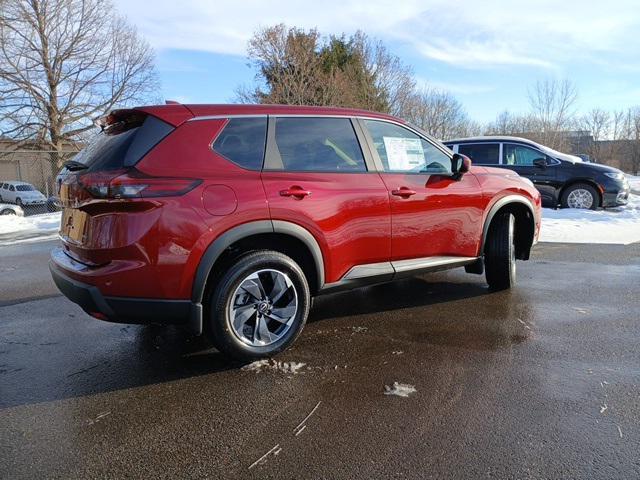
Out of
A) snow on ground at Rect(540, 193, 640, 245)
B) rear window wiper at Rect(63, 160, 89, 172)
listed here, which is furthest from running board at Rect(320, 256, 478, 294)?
snow on ground at Rect(540, 193, 640, 245)

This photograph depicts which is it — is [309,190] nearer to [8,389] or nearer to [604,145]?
[8,389]

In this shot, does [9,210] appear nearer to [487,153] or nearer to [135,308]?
[487,153]

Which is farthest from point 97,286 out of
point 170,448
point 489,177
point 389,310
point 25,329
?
point 489,177

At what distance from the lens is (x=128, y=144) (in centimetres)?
335

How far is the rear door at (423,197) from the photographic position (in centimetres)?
428

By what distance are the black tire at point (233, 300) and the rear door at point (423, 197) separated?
1.01m

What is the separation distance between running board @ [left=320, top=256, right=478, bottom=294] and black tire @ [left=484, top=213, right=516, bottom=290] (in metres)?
0.69

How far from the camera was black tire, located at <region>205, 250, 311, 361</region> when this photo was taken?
340 cm

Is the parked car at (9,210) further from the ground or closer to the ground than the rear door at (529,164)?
closer to the ground

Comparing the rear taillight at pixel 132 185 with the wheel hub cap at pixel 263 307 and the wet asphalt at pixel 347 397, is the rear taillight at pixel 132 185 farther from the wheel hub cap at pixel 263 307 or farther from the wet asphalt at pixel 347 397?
the wet asphalt at pixel 347 397

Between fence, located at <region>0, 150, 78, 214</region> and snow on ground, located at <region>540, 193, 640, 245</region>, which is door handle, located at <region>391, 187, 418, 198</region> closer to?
snow on ground, located at <region>540, 193, 640, 245</region>

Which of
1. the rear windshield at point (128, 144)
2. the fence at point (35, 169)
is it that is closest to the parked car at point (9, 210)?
the fence at point (35, 169)

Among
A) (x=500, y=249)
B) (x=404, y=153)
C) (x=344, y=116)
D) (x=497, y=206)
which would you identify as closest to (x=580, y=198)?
(x=500, y=249)

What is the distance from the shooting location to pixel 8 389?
3.30 m
